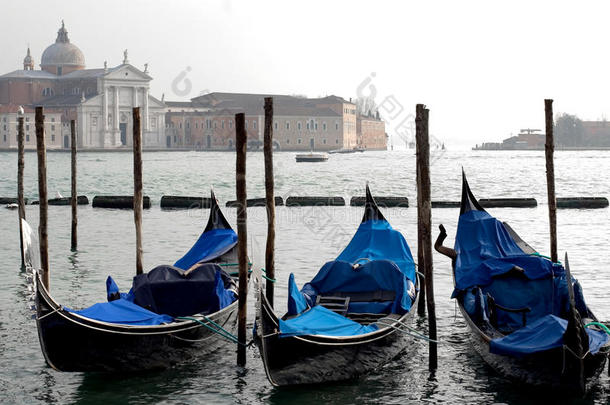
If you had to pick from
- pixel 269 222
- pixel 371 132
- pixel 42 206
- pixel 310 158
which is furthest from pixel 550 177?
pixel 371 132

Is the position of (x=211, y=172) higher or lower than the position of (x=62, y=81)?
lower

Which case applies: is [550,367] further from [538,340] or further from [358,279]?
[358,279]

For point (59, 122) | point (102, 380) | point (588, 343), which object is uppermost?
point (59, 122)

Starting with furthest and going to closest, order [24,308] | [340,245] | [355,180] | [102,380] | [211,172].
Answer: [211,172]
[355,180]
[340,245]
[24,308]
[102,380]

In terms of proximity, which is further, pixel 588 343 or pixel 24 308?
pixel 24 308

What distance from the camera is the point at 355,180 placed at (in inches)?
1371

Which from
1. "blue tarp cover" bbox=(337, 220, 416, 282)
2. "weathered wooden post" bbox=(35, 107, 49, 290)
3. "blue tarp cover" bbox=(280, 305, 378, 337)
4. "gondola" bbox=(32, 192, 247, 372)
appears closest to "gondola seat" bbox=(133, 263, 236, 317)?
"gondola" bbox=(32, 192, 247, 372)

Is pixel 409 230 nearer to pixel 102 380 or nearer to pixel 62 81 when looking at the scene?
pixel 102 380

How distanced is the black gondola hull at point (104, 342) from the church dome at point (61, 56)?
69.4 metres

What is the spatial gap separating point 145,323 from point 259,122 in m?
65.7

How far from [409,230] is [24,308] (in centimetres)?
793

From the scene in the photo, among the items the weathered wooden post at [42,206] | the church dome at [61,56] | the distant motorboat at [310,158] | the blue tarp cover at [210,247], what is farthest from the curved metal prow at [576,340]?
the church dome at [61,56]

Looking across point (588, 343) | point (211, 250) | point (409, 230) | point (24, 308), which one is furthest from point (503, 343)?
point (409, 230)

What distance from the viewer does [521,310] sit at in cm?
546
